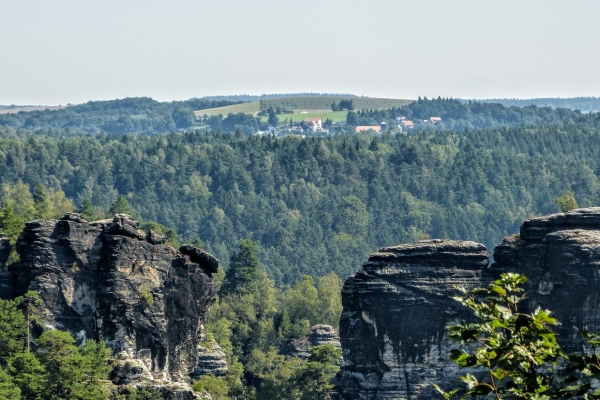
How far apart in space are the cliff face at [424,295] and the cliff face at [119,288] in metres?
7.70

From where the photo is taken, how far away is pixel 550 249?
2515 inches

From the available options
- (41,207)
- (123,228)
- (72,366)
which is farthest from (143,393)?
(41,207)

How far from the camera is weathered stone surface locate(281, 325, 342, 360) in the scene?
10074cm

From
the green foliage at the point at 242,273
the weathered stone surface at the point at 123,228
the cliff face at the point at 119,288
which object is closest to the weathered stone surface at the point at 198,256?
the cliff face at the point at 119,288

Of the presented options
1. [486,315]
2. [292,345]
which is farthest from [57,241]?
[486,315]

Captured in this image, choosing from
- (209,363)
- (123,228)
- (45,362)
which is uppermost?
(123,228)

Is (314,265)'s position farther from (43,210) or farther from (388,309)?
(388,309)

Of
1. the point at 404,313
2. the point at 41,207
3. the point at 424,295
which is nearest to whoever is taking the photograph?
the point at 424,295

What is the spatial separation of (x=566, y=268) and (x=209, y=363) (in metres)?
23.1

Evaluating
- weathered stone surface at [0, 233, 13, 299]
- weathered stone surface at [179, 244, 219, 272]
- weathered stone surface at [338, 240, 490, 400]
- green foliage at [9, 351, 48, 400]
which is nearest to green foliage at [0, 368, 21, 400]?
green foliage at [9, 351, 48, 400]

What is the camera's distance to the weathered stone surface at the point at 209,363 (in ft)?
259

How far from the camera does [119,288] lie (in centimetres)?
6769

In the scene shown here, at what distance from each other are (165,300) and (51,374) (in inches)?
282

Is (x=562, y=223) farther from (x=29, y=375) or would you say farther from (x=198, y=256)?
(x=29, y=375)
